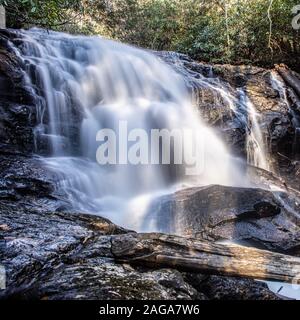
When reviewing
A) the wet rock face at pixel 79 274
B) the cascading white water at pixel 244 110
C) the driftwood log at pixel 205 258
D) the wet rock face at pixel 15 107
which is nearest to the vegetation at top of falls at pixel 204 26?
the cascading white water at pixel 244 110

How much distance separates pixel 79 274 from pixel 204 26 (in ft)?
44.9

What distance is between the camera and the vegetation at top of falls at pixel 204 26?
1259cm

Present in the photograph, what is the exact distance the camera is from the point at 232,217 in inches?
200

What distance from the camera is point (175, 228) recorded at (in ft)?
16.3

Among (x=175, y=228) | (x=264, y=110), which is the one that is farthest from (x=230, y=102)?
(x=175, y=228)

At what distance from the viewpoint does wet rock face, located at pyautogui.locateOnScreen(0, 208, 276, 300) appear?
2355 mm

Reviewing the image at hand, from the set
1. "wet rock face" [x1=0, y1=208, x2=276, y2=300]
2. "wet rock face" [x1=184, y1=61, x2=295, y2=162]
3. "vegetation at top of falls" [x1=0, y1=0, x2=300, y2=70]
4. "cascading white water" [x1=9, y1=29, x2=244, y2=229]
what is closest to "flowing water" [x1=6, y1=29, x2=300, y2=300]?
"cascading white water" [x1=9, y1=29, x2=244, y2=229]

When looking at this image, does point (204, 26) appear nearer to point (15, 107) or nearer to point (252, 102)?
point (252, 102)

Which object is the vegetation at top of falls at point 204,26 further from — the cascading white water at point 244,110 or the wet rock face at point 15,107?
the wet rock face at point 15,107

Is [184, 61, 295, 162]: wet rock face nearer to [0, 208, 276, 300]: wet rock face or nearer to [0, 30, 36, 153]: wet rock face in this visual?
[0, 30, 36, 153]: wet rock face

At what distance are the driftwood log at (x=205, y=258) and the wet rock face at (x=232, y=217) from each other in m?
1.74

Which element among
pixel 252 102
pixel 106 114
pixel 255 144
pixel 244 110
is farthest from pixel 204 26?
pixel 106 114

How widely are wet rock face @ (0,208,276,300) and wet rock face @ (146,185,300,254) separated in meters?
1.76
